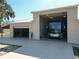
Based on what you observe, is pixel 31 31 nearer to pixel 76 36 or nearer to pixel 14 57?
pixel 76 36

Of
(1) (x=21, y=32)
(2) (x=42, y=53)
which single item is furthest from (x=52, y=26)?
(2) (x=42, y=53)

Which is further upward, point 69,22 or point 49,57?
point 69,22

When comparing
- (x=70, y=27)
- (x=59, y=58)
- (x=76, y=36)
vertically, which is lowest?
(x=59, y=58)

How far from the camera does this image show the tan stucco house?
13.8 m

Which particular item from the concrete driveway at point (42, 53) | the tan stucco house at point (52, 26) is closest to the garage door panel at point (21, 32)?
the tan stucco house at point (52, 26)

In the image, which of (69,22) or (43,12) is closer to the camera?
(69,22)

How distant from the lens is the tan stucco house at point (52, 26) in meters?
13.8

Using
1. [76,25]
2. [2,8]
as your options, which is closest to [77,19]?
[76,25]

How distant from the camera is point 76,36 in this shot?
13617mm

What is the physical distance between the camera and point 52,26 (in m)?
19.2

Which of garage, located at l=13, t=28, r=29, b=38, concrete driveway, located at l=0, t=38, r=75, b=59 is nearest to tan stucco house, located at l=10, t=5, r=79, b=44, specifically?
garage, located at l=13, t=28, r=29, b=38

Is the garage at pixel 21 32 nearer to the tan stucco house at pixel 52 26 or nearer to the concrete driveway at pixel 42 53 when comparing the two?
the tan stucco house at pixel 52 26

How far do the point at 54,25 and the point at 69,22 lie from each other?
499 centimetres

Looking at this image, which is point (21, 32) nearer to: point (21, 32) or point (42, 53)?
point (21, 32)
